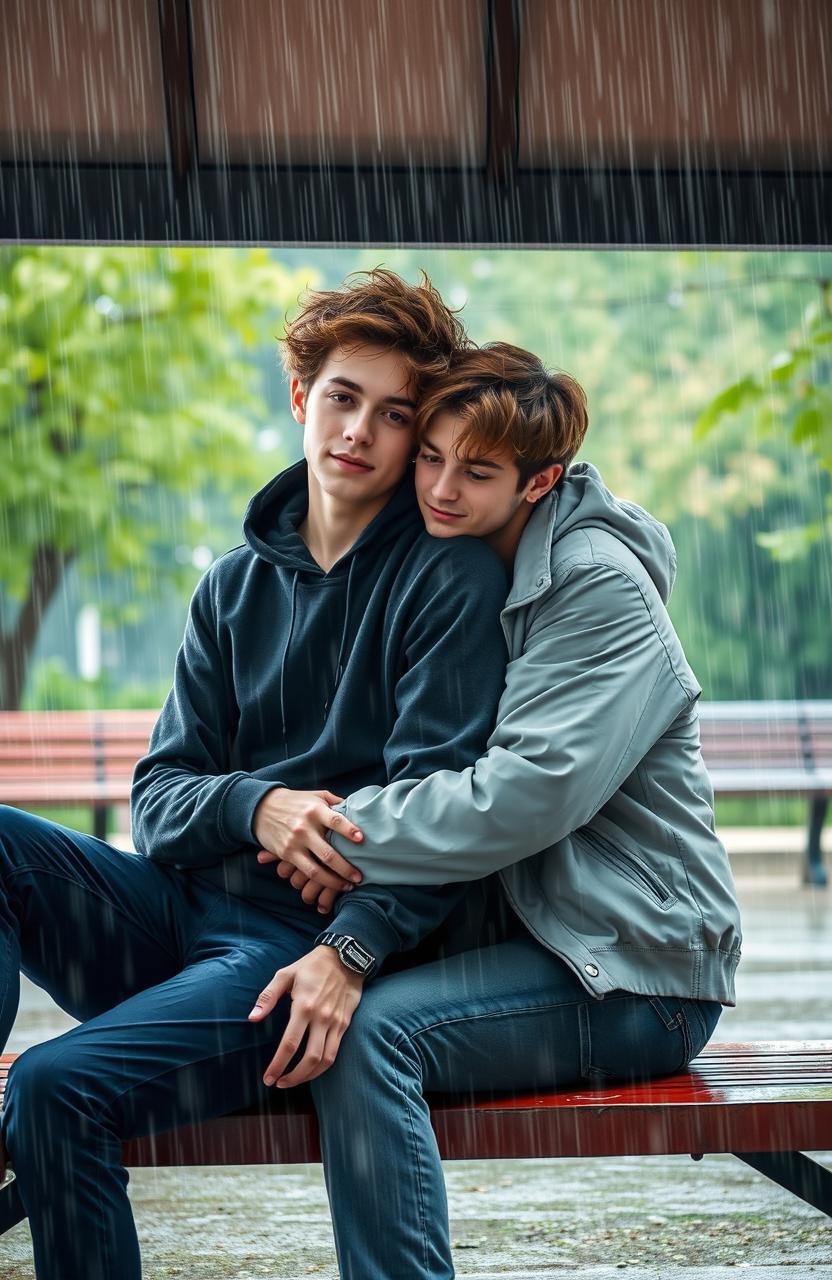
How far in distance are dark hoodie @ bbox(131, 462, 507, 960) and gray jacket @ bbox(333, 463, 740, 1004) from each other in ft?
0.26

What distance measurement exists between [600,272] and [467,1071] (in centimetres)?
2430

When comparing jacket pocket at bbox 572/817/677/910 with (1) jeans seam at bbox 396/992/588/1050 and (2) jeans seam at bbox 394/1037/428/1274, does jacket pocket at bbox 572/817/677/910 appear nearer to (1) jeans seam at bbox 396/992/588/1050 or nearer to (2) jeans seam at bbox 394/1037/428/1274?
(1) jeans seam at bbox 396/992/588/1050

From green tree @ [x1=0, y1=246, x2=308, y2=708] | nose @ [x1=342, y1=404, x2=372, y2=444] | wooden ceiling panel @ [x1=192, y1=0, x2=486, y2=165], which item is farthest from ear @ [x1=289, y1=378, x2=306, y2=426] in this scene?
green tree @ [x1=0, y1=246, x2=308, y2=708]

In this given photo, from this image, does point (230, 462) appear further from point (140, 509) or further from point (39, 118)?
point (39, 118)

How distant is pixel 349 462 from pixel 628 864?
3.63 feet

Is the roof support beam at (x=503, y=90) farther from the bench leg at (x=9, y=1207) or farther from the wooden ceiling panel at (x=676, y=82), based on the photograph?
the bench leg at (x=9, y=1207)

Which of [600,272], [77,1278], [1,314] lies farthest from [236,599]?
[600,272]

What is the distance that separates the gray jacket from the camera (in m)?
3.25

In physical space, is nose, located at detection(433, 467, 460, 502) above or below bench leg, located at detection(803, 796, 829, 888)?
above

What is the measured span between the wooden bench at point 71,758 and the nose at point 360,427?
27.6 feet

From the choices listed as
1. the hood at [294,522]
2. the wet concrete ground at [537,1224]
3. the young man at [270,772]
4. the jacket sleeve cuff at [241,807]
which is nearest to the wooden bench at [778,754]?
the wet concrete ground at [537,1224]

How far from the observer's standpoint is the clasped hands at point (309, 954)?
122 inches

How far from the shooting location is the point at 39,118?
15.0 feet

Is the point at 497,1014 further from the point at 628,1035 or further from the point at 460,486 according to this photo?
the point at 460,486
